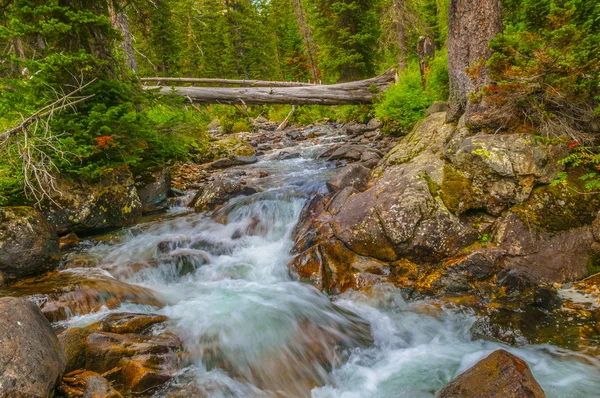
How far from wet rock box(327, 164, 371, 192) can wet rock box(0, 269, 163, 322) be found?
406cm

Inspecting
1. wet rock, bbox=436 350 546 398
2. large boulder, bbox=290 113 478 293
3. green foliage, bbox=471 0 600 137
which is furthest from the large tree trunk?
wet rock, bbox=436 350 546 398

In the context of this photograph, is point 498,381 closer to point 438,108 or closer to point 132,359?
point 132,359

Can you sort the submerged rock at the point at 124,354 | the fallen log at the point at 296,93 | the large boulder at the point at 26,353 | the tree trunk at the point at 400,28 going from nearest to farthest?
the large boulder at the point at 26,353
the submerged rock at the point at 124,354
the fallen log at the point at 296,93
the tree trunk at the point at 400,28

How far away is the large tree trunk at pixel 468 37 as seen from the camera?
5910mm

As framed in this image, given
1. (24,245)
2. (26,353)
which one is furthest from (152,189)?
(26,353)

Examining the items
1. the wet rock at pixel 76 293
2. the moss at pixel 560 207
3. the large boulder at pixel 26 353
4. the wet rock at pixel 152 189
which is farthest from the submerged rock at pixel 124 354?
the wet rock at pixel 152 189

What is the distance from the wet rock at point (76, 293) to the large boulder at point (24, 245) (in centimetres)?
19

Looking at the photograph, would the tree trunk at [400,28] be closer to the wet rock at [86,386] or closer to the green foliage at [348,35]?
the green foliage at [348,35]

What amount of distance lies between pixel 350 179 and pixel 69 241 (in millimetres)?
5807

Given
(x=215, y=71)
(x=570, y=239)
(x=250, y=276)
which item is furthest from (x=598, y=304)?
(x=215, y=71)

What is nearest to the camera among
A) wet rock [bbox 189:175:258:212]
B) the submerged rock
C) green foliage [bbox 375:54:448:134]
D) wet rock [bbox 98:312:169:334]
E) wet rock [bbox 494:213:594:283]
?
the submerged rock

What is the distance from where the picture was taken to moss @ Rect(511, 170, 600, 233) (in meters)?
A: 4.81

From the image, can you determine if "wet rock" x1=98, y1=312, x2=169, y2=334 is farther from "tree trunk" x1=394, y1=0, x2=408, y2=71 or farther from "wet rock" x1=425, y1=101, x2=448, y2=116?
"tree trunk" x1=394, y1=0, x2=408, y2=71

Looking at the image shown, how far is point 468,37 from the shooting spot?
20.1ft
